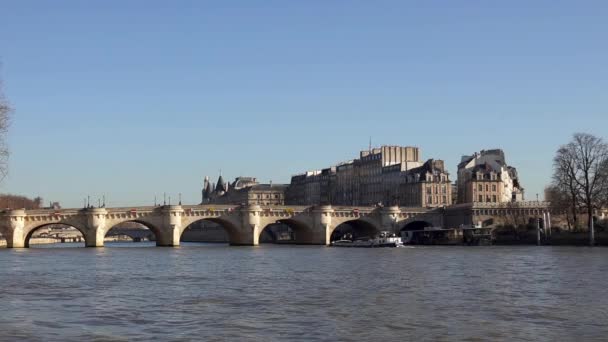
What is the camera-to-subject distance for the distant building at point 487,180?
5399 inches

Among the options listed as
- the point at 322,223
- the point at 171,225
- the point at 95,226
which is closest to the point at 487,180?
the point at 322,223

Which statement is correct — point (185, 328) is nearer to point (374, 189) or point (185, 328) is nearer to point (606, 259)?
point (606, 259)

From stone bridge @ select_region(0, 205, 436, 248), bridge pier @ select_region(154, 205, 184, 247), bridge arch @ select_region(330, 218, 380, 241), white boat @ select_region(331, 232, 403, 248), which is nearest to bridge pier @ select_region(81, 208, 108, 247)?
stone bridge @ select_region(0, 205, 436, 248)

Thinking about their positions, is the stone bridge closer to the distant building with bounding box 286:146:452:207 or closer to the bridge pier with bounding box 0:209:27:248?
the bridge pier with bounding box 0:209:27:248

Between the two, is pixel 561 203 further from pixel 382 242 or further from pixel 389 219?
pixel 389 219

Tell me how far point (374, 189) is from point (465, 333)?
135895mm

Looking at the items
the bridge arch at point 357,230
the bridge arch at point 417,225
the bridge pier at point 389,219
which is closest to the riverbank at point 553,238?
the bridge pier at point 389,219

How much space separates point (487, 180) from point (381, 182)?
26198 millimetres

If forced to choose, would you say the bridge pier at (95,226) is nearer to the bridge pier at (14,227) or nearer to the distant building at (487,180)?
the bridge pier at (14,227)

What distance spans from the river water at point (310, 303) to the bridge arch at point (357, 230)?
61520 mm

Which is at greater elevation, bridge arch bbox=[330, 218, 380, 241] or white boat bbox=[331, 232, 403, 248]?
bridge arch bbox=[330, 218, 380, 241]

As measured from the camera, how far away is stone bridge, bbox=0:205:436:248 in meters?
99.1

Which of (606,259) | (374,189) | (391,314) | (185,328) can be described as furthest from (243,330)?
(374,189)

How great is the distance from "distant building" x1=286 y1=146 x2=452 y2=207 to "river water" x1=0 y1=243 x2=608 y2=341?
88.3 m
